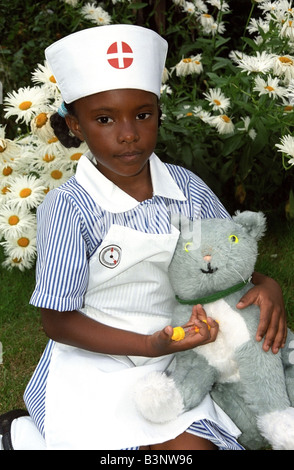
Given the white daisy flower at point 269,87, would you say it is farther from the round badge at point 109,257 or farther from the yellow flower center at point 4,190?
the round badge at point 109,257

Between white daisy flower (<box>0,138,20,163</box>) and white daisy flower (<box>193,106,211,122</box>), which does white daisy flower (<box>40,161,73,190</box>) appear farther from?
white daisy flower (<box>193,106,211,122</box>)

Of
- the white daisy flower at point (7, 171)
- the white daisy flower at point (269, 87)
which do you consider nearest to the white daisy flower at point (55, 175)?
the white daisy flower at point (7, 171)

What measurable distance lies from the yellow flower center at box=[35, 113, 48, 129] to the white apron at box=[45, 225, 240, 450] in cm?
94

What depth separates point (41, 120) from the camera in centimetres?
253

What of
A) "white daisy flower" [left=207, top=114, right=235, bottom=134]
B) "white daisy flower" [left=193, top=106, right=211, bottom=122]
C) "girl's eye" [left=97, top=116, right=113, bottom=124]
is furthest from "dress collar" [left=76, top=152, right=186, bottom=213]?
"white daisy flower" [left=193, top=106, right=211, bottom=122]

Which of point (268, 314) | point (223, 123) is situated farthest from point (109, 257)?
point (223, 123)

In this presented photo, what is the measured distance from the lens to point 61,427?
5.40ft

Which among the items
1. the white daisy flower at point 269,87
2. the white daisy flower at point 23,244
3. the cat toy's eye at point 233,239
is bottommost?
the white daisy flower at point 23,244

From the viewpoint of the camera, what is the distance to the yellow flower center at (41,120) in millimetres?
2527

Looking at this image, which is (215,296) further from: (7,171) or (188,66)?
(188,66)

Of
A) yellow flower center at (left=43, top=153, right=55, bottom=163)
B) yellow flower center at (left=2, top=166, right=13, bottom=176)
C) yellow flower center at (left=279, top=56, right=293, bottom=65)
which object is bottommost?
yellow flower center at (left=2, top=166, right=13, bottom=176)

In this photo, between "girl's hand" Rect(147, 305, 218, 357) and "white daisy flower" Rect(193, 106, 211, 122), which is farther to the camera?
"white daisy flower" Rect(193, 106, 211, 122)

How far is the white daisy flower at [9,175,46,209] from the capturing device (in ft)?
8.68

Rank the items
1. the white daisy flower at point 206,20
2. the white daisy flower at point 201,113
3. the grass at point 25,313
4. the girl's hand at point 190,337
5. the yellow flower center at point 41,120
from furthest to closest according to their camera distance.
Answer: the white daisy flower at point 206,20
the white daisy flower at point 201,113
the yellow flower center at point 41,120
the grass at point 25,313
the girl's hand at point 190,337
